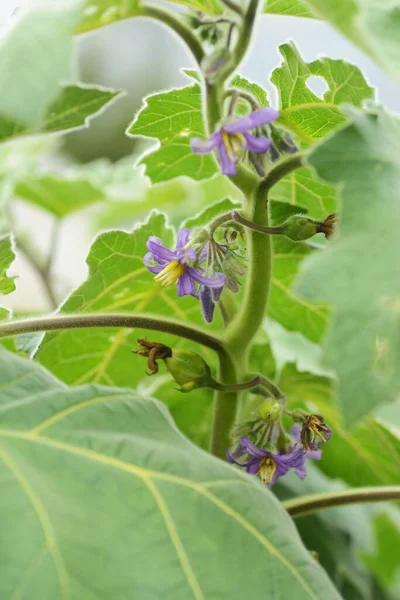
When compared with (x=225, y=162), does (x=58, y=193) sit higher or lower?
lower

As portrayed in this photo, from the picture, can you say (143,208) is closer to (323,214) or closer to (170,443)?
(323,214)

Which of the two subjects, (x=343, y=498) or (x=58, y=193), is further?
(x=58, y=193)

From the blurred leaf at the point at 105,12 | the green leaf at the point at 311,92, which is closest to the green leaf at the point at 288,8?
the green leaf at the point at 311,92

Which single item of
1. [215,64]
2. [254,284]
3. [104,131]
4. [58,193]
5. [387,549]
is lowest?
[104,131]

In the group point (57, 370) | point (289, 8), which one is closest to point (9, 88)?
point (289, 8)

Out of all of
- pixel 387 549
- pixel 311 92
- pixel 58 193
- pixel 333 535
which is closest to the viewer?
pixel 311 92

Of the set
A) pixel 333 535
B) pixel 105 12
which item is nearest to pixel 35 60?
pixel 105 12

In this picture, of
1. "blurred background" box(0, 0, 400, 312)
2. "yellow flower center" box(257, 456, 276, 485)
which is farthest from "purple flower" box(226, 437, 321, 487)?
"blurred background" box(0, 0, 400, 312)

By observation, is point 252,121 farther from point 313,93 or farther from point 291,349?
point 291,349
